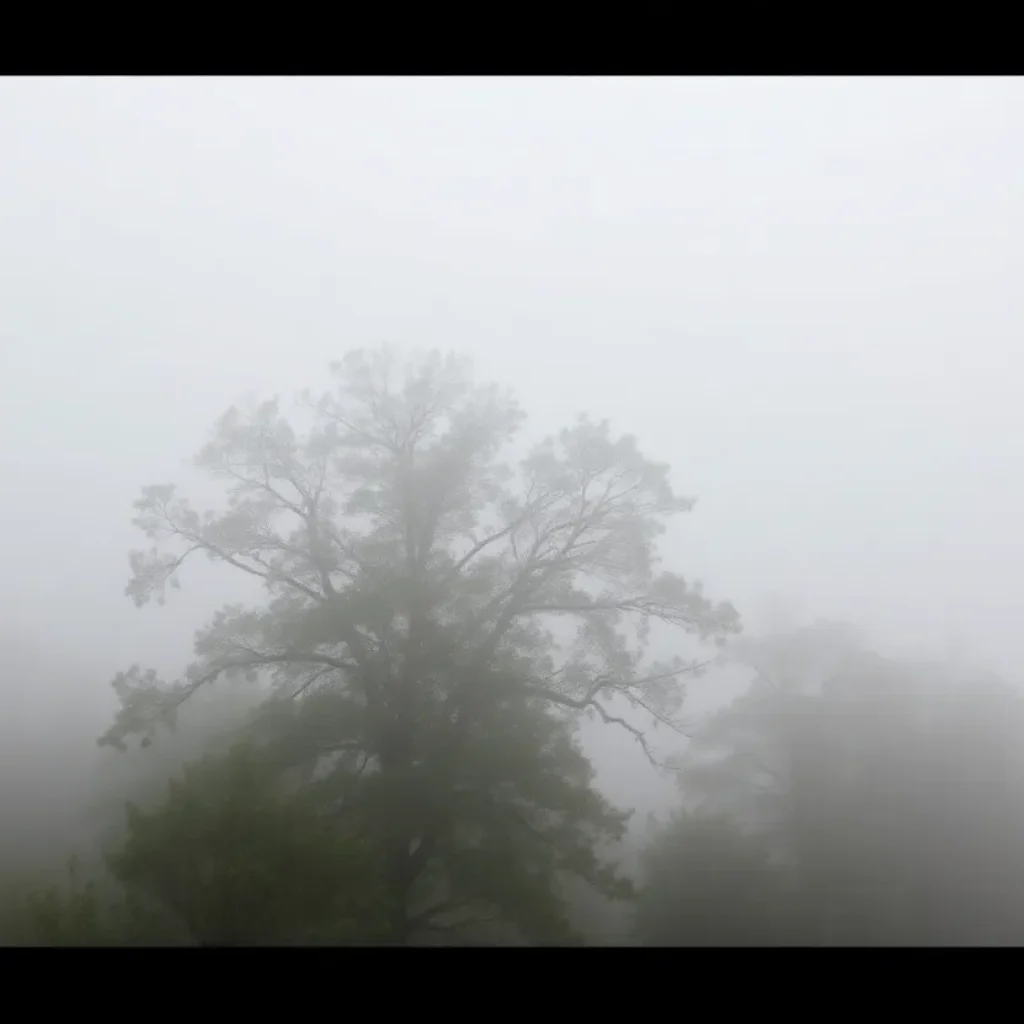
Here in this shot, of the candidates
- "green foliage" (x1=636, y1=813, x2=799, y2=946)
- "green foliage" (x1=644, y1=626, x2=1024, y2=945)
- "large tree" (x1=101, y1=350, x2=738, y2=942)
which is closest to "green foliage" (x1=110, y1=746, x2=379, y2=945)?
"large tree" (x1=101, y1=350, x2=738, y2=942)

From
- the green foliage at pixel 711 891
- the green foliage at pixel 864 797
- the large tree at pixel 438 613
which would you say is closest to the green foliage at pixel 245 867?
the large tree at pixel 438 613

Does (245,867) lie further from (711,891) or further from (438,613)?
(711,891)

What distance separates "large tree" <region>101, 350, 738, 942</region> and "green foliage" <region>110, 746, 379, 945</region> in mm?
239

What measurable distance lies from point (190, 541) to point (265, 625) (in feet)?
2.34

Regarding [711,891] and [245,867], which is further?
[711,891]

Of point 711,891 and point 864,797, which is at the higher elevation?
point 864,797

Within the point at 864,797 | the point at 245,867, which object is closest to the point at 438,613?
the point at 245,867

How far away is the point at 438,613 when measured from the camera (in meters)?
4.74

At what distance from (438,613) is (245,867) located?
1632 millimetres

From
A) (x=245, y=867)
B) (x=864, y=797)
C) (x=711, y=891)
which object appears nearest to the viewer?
(x=245, y=867)
